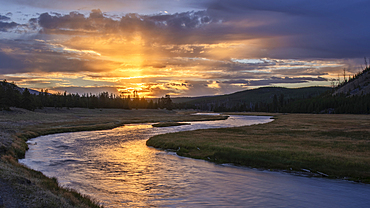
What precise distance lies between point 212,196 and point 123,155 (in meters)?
16.1

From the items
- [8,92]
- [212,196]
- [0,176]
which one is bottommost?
[212,196]

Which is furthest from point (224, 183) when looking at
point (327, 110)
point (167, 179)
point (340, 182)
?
point (327, 110)

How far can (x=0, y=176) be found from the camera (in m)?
12.8

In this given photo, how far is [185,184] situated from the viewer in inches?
757

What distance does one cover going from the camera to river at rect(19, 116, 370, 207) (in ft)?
51.8

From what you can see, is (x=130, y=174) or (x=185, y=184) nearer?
(x=185, y=184)

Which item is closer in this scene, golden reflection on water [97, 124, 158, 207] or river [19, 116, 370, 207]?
river [19, 116, 370, 207]

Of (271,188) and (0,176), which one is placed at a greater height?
(0,176)

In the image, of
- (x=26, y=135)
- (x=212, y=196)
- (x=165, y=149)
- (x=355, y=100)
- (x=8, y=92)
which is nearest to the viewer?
(x=212, y=196)

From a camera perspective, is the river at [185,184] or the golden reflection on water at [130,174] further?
the golden reflection on water at [130,174]

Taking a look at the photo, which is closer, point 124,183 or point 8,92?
point 124,183

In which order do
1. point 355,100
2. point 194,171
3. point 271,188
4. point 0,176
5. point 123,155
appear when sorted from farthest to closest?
point 355,100 < point 123,155 < point 194,171 < point 271,188 < point 0,176

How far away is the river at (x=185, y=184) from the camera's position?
15.8 metres

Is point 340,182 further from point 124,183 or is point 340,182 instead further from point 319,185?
point 124,183
